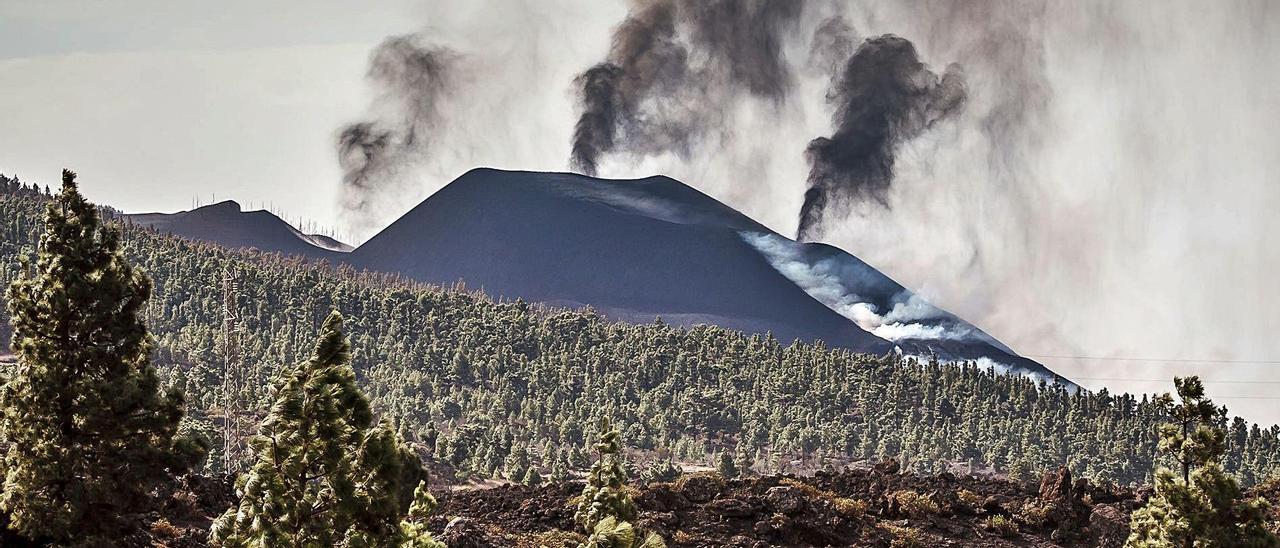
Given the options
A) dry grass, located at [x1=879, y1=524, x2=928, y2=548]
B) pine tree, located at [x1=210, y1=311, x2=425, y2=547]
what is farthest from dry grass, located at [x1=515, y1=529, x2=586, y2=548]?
pine tree, located at [x1=210, y1=311, x2=425, y2=547]

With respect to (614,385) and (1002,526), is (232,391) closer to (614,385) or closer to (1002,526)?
(614,385)

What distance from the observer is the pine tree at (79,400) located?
32562 mm

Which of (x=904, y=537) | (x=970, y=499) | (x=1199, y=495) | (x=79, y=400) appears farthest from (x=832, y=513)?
(x=79, y=400)

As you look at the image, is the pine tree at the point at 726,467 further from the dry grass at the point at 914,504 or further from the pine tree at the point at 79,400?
the pine tree at the point at 79,400

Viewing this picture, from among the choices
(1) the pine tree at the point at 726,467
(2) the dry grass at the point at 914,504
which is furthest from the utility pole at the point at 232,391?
(2) the dry grass at the point at 914,504

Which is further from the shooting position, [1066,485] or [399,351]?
[399,351]

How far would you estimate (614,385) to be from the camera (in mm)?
164250

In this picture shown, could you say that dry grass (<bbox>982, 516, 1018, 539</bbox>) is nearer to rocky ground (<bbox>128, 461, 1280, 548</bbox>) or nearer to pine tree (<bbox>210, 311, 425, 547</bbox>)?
rocky ground (<bbox>128, 461, 1280, 548</bbox>)

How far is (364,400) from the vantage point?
25875mm

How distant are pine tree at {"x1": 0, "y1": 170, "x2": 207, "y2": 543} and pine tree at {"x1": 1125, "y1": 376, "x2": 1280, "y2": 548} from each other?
88.6 feet

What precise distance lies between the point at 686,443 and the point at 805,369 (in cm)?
2904

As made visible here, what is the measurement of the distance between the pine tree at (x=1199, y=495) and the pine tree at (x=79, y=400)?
2699cm

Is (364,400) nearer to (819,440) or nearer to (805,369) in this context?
(819,440)

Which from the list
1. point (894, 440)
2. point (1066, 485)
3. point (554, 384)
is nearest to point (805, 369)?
point (894, 440)
